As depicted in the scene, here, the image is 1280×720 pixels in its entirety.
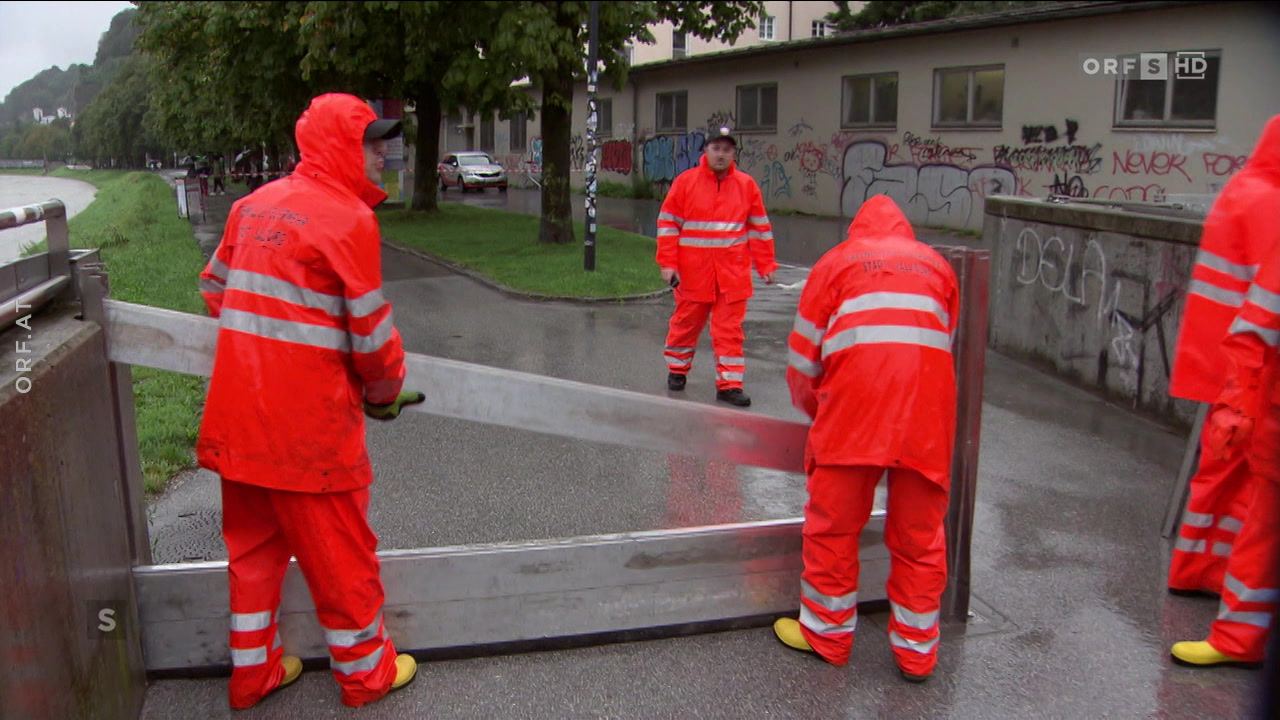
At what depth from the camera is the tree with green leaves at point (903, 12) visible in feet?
124

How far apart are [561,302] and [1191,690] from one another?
9.03 meters

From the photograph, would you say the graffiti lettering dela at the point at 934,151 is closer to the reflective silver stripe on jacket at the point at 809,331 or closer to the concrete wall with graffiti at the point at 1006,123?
the concrete wall with graffiti at the point at 1006,123

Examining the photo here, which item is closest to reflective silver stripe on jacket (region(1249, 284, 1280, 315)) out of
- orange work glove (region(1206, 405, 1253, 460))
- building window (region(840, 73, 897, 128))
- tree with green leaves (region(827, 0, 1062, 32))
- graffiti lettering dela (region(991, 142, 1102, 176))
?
orange work glove (region(1206, 405, 1253, 460))

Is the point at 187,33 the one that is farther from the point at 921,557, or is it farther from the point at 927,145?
the point at 921,557

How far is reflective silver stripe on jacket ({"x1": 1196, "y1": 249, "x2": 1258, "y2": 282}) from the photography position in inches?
153

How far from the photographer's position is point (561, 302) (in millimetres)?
12125

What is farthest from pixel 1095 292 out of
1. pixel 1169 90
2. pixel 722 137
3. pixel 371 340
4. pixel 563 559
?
pixel 1169 90

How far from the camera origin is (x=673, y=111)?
32.5 m

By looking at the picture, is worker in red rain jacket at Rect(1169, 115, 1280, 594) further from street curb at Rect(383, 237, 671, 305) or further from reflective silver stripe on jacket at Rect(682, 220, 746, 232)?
street curb at Rect(383, 237, 671, 305)

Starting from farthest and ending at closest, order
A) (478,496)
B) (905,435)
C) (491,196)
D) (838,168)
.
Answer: (491,196), (838,168), (478,496), (905,435)

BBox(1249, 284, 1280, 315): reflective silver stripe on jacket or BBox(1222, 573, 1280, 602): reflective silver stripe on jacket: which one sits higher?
BBox(1249, 284, 1280, 315): reflective silver stripe on jacket

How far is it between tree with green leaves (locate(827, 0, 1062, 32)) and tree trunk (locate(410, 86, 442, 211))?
19988 mm

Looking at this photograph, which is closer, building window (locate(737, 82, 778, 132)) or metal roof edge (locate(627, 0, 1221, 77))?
metal roof edge (locate(627, 0, 1221, 77))

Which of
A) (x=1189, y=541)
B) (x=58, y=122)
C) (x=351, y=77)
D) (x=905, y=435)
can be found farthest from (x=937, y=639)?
(x=351, y=77)
